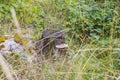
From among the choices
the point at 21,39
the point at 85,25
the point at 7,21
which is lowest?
the point at 85,25

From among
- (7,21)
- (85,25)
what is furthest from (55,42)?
(85,25)

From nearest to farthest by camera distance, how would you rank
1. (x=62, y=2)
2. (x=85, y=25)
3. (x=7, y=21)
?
(x=7, y=21), (x=85, y=25), (x=62, y=2)

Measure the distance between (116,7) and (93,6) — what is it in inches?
11.6

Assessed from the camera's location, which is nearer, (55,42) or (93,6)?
(55,42)

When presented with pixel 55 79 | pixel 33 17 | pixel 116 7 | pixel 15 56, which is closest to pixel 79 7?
pixel 116 7

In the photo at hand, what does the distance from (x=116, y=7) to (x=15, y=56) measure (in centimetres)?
213

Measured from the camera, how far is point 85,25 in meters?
3.69

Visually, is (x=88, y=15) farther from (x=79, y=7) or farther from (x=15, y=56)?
(x=15, y=56)

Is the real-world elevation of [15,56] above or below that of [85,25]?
above

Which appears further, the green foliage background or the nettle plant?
the nettle plant

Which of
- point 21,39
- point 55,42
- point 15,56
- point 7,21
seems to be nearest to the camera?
point 21,39

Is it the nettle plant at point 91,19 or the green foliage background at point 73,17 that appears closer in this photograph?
the green foliage background at point 73,17

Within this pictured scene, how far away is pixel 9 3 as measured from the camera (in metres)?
3.33

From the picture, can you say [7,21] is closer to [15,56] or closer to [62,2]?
[62,2]
